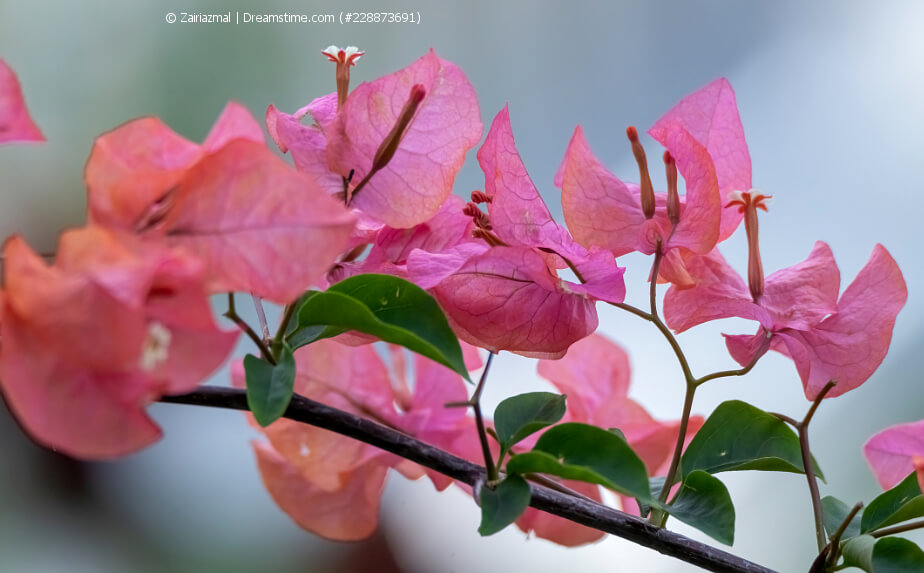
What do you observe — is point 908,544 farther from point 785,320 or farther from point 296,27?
point 296,27

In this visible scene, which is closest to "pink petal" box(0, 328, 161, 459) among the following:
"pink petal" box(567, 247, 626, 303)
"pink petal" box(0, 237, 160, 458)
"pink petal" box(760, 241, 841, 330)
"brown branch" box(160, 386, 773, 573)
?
"pink petal" box(0, 237, 160, 458)

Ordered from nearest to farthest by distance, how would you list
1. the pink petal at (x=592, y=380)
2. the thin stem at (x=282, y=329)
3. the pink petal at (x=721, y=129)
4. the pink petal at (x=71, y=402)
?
1. the pink petal at (x=71, y=402)
2. the thin stem at (x=282, y=329)
3. the pink petal at (x=721, y=129)
4. the pink petal at (x=592, y=380)

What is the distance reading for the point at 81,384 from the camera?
25cm

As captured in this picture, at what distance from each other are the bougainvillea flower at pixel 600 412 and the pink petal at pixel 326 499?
0.10 meters

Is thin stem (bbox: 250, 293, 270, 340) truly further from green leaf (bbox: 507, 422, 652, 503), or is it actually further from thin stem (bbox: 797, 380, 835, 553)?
thin stem (bbox: 797, 380, 835, 553)

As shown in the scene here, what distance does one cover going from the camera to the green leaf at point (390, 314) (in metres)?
0.31

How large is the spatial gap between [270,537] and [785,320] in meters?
1.82

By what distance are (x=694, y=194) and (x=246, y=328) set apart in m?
0.22

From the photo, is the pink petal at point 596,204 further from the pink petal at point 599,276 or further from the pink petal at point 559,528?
the pink petal at point 559,528

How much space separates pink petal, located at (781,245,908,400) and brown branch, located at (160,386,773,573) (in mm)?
112

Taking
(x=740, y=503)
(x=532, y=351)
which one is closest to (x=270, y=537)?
(x=740, y=503)

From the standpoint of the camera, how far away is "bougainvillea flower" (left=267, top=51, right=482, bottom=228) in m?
0.39

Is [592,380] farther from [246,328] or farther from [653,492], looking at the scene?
[246,328]

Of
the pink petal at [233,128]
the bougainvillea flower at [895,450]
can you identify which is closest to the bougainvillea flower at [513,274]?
the pink petal at [233,128]
